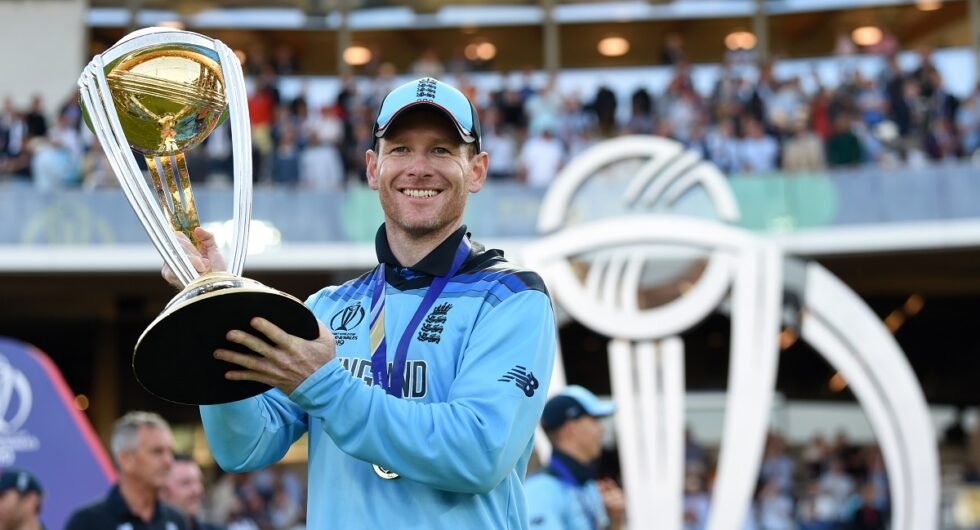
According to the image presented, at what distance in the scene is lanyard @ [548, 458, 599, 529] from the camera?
6.30 metres

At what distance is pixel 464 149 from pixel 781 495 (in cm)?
1445

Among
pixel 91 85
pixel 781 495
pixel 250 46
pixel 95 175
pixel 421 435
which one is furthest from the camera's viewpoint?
pixel 250 46

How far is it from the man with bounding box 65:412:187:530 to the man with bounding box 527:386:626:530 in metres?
1.54

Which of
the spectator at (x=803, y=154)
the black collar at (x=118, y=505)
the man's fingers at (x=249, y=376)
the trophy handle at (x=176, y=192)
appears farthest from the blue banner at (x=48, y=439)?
the spectator at (x=803, y=154)

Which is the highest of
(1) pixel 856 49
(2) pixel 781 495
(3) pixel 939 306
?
(1) pixel 856 49

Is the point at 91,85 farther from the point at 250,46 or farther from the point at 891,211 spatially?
the point at 250,46

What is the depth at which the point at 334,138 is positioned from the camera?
62.3 feet

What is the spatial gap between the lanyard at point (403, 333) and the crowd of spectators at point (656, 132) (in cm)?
1498

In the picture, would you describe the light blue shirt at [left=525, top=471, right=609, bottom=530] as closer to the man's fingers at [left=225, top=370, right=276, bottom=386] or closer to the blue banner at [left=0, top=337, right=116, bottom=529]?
the man's fingers at [left=225, top=370, right=276, bottom=386]

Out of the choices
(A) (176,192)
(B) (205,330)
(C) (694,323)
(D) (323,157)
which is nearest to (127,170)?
(A) (176,192)

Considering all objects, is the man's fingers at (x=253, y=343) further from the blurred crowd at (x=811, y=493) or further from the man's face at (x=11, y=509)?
the blurred crowd at (x=811, y=493)

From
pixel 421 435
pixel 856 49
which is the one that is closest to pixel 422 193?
pixel 421 435

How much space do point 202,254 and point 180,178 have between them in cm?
21

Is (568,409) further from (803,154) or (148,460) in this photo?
(803,154)
